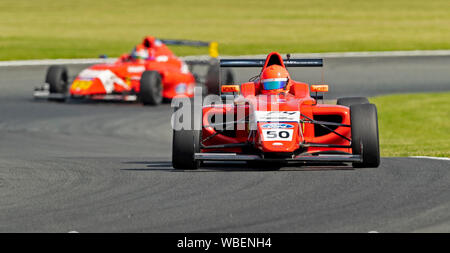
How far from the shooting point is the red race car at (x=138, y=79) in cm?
2416

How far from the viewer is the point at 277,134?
11250 mm

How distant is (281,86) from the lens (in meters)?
13.1

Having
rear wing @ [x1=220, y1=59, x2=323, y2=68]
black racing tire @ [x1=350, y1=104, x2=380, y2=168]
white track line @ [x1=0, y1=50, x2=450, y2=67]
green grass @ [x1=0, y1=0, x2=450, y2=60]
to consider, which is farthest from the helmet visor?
green grass @ [x1=0, y1=0, x2=450, y2=60]

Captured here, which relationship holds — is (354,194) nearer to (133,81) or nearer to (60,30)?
(133,81)

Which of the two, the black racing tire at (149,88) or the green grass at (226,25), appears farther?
the green grass at (226,25)

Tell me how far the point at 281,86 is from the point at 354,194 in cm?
365

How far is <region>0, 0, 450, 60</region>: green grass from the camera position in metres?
43.3

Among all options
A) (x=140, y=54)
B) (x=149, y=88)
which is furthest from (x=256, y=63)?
(x=140, y=54)

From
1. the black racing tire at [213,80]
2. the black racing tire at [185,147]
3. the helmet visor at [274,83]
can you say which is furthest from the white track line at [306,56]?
the black racing tire at [185,147]

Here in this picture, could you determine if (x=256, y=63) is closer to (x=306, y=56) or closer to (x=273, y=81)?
(x=273, y=81)

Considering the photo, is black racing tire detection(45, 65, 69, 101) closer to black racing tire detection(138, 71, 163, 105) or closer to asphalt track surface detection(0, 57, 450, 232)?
black racing tire detection(138, 71, 163, 105)

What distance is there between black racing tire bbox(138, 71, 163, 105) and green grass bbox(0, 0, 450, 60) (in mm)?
14149

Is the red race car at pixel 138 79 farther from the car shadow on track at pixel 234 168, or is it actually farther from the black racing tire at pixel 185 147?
the black racing tire at pixel 185 147
